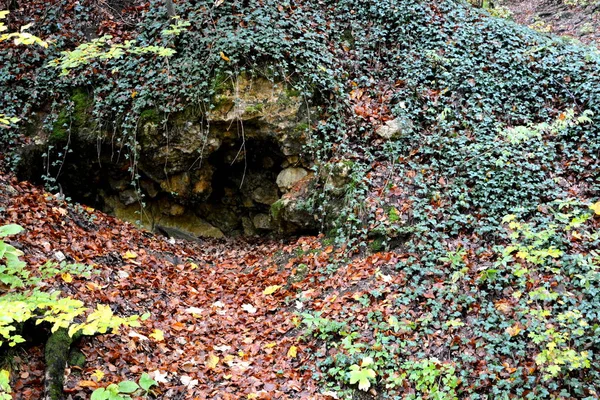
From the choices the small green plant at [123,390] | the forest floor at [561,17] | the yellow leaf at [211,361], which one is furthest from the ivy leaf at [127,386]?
the forest floor at [561,17]

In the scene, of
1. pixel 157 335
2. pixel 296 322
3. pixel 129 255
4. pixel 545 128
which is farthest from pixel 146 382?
pixel 545 128

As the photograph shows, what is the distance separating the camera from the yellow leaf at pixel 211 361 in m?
5.15

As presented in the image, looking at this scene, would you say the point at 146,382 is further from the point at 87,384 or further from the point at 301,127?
the point at 301,127

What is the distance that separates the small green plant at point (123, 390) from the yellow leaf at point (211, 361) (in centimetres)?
75

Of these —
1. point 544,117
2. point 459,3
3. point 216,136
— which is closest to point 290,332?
point 216,136

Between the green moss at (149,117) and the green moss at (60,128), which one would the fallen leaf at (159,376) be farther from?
the green moss at (60,128)

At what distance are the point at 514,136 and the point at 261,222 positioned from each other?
16.1ft

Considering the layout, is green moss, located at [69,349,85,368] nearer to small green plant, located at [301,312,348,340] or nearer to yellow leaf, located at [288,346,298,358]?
yellow leaf, located at [288,346,298,358]

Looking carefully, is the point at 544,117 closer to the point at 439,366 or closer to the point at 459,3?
the point at 459,3

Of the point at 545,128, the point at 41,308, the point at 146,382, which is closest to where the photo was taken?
the point at 41,308

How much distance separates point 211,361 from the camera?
5207 mm

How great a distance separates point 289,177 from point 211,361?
3.90m

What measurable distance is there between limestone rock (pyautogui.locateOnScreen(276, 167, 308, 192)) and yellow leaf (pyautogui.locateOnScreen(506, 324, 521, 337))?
429 centimetres

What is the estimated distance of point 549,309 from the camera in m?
4.97
